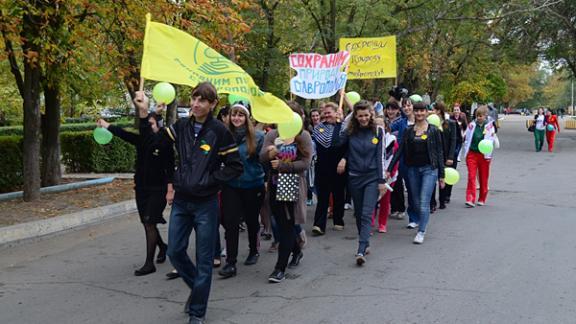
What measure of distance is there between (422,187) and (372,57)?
4815 mm

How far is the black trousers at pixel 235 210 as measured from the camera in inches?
234

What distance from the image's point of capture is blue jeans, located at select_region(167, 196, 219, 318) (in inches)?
177

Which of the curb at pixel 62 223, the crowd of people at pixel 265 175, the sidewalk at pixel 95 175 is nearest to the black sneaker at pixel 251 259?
the crowd of people at pixel 265 175

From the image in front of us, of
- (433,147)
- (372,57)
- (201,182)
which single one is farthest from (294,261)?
(372,57)

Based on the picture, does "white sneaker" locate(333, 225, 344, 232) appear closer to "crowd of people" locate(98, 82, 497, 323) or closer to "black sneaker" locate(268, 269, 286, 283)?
"crowd of people" locate(98, 82, 497, 323)

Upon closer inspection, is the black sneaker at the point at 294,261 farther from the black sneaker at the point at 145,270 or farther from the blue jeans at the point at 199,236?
the blue jeans at the point at 199,236

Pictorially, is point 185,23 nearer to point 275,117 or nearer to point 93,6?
point 93,6

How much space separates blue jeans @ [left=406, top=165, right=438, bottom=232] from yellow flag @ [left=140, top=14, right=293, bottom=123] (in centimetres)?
270

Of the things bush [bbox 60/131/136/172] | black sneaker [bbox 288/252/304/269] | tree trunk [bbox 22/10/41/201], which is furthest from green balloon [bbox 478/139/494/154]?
bush [bbox 60/131/136/172]

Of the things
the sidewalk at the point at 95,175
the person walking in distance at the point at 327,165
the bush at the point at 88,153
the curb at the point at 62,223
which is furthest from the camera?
the bush at the point at 88,153

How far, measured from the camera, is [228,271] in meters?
5.98

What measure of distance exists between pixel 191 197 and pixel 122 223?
4970 mm

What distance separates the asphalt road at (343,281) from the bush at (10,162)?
3.43 meters

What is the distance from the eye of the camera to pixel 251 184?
6062mm
